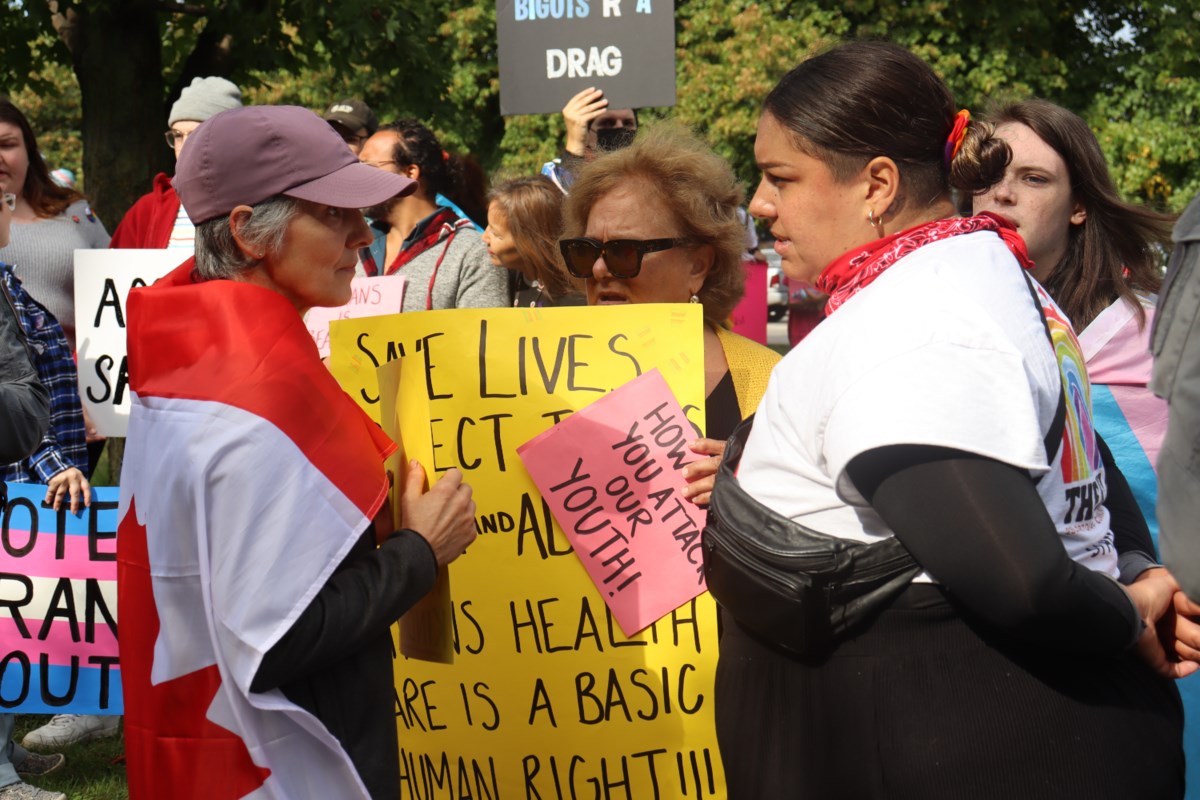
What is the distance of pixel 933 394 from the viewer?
1.51 meters

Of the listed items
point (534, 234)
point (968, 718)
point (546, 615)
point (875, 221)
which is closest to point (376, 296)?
point (534, 234)

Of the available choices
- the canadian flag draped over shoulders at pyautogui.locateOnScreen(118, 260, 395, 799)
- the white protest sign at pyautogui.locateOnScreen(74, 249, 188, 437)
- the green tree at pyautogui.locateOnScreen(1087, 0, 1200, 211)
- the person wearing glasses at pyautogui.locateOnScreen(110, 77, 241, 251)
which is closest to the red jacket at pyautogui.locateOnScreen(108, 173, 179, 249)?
the person wearing glasses at pyautogui.locateOnScreen(110, 77, 241, 251)

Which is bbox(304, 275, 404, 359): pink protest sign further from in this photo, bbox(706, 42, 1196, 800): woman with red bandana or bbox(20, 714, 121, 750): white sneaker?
bbox(706, 42, 1196, 800): woman with red bandana

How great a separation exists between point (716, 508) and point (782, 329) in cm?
2483

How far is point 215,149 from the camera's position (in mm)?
2074

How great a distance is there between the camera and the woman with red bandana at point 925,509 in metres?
1.52

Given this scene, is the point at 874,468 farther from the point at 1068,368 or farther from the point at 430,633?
the point at 430,633

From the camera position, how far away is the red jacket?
530 centimetres

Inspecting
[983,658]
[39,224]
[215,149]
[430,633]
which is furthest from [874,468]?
[39,224]

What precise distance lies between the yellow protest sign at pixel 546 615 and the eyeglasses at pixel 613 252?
332 millimetres

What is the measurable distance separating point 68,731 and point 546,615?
2841mm

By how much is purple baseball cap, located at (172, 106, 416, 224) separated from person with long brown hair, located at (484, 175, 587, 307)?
2.06m

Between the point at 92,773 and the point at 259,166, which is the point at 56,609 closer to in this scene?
the point at 92,773

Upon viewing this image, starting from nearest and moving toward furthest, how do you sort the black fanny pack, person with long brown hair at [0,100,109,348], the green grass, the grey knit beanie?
1. the black fanny pack
2. the green grass
3. person with long brown hair at [0,100,109,348]
4. the grey knit beanie
